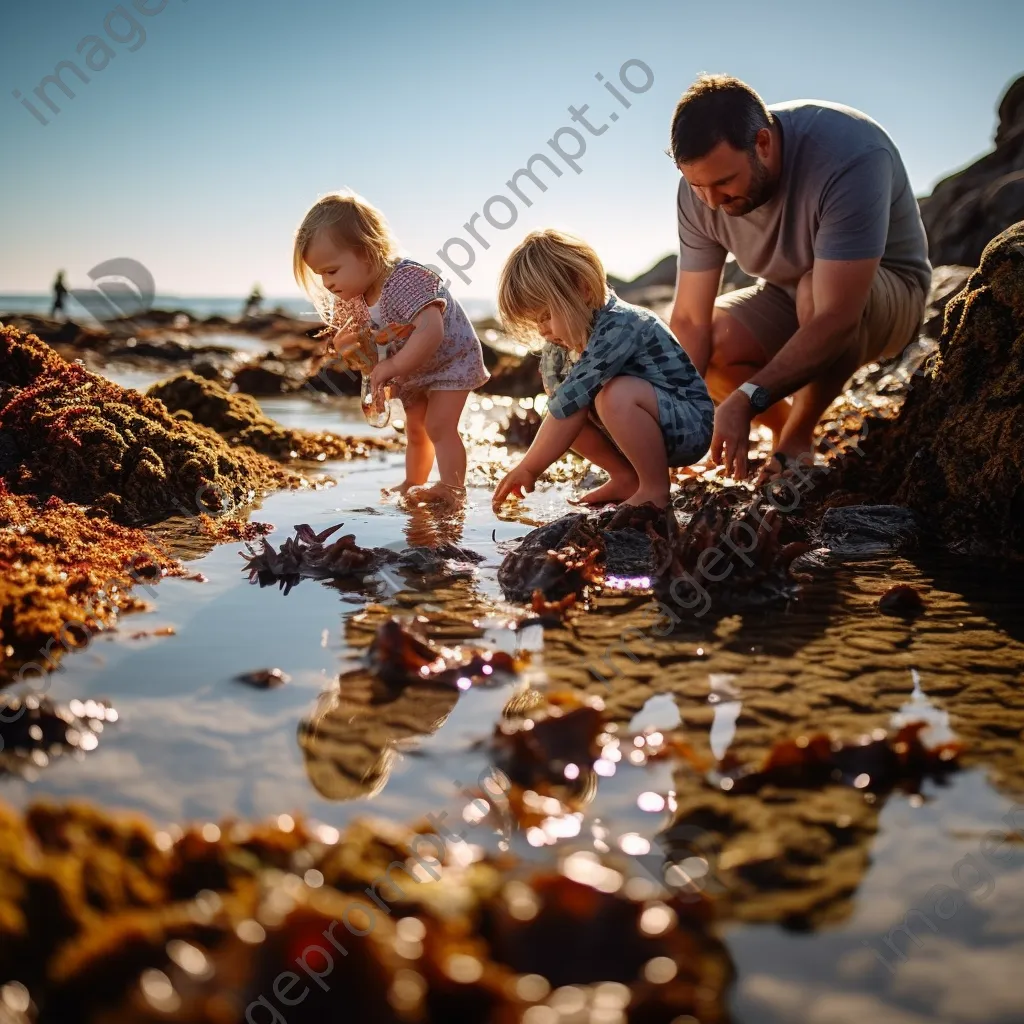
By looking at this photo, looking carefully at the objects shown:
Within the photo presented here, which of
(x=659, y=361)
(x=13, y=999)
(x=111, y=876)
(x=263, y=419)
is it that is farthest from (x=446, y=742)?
(x=263, y=419)

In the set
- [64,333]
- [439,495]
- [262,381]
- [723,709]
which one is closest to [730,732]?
[723,709]

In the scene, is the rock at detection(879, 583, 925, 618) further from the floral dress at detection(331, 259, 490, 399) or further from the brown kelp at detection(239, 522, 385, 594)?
the floral dress at detection(331, 259, 490, 399)

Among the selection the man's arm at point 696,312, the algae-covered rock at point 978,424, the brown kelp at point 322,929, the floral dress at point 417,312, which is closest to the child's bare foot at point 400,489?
the floral dress at point 417,312

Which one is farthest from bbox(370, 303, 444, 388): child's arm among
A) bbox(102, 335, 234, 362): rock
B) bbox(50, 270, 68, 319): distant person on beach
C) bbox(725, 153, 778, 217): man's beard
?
bbox(50, 270, 68, 319): distant person on beach

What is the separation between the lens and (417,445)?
5.53 meters

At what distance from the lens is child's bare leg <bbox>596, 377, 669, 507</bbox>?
4117 mm

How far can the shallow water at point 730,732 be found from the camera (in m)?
1.43

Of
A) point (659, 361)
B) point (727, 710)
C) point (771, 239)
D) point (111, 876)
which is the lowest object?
point (727, 710)

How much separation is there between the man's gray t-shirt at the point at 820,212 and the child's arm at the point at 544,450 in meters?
1.60

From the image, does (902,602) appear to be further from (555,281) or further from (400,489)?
(400,489)

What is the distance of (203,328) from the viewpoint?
36.1 metres

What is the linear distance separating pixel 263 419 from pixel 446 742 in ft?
17.5

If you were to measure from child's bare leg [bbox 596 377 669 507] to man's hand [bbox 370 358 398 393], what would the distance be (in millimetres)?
1407

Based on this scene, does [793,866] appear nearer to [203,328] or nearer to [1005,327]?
[1005,327]
